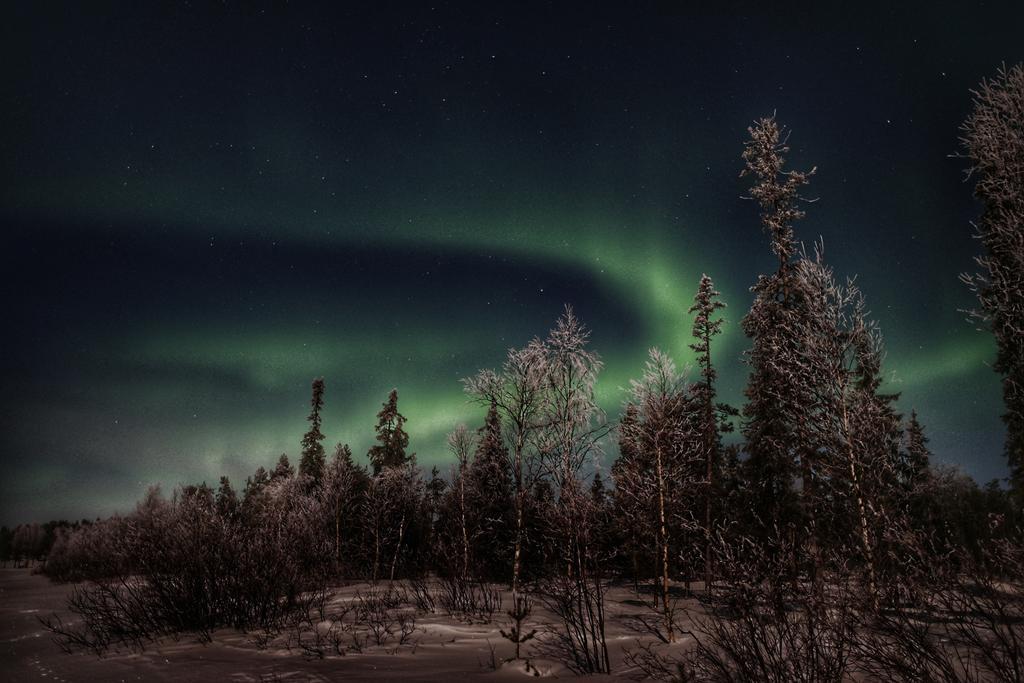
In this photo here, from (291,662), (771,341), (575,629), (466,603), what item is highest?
(771,341)

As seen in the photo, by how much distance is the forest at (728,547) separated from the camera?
5113mm

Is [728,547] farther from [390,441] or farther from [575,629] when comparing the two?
[390,441]

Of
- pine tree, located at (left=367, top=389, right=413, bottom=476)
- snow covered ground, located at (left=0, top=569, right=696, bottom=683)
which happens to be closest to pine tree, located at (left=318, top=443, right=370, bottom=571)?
pine tree, located at (left=367, top=389, right=413, bottom=476)

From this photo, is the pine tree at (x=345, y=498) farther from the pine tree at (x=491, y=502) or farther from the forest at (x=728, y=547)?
the pine tree at (x=491, y=502)

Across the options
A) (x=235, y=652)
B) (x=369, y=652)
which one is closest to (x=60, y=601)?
(x=235, y=652)

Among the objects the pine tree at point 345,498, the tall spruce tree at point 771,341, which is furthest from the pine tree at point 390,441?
the tall spruce tree at point 771,341

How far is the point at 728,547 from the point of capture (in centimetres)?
539

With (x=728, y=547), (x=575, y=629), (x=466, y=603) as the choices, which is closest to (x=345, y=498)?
(x=466, y=603)

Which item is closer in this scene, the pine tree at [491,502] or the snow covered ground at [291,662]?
the snow covered ground at [291,662]

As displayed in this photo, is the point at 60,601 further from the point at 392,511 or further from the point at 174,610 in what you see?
the point at 174,610

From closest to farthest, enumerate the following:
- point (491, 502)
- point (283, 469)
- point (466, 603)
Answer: point (466, 603) < point (491, 502) < point (283, 469)

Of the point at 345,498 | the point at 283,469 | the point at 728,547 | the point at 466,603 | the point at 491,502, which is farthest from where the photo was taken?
the point at 283,469

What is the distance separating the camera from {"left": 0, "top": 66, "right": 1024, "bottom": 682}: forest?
16.8ft

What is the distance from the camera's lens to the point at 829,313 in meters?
15.1
